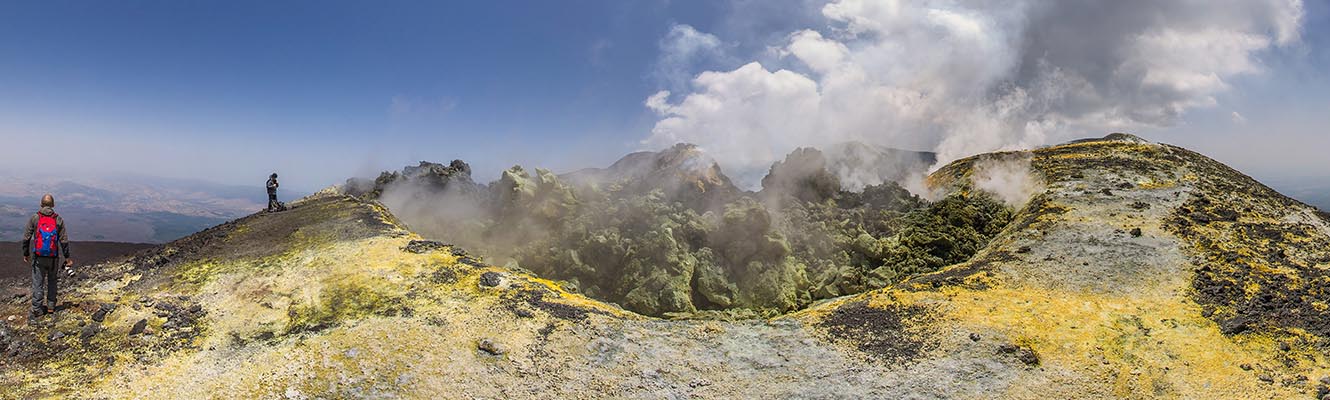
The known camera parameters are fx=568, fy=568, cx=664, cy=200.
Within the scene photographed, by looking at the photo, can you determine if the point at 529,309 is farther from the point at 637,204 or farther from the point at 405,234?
the point at 637,204

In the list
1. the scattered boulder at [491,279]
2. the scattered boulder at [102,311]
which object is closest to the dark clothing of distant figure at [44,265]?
the scattered boulder at [102,311]

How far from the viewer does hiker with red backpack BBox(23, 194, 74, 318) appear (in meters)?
12.0

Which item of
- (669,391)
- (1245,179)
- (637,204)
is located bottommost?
(669,391)

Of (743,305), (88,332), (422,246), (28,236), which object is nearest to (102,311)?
(88,332)

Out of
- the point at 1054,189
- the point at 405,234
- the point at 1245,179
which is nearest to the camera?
the point at 405,234

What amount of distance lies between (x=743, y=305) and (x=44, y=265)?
1912cm

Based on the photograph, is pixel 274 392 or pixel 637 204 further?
pixel 637 204

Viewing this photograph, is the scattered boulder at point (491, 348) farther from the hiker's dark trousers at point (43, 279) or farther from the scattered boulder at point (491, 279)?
the hiker's dark trousers at point (43, 279)

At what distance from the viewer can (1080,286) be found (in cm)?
1506

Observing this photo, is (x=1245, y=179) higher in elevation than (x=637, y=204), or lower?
higher

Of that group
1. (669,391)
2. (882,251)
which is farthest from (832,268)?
(669,391)

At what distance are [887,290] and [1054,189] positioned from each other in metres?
12.7

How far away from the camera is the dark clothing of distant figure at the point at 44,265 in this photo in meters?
12.0

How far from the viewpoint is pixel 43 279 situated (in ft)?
40.3
